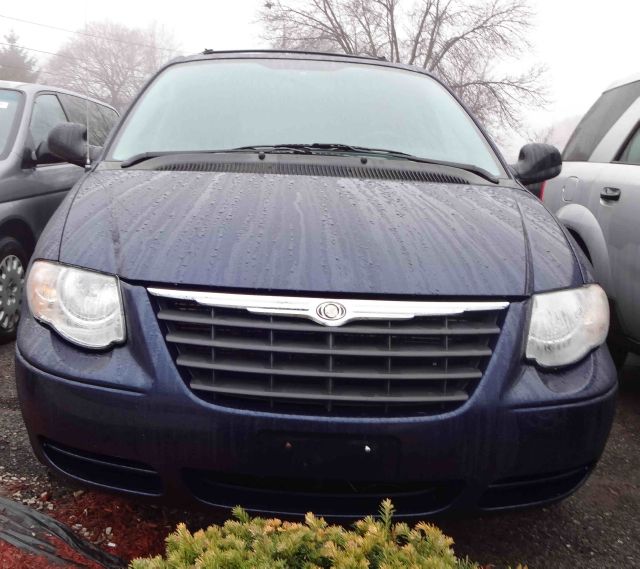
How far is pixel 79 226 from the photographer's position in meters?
2.18

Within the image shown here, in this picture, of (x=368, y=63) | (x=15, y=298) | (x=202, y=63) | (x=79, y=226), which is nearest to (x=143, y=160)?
(x=79, y=226)

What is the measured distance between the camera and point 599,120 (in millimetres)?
4590

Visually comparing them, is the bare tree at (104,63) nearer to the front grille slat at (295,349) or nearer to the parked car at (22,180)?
the parked car at (22,180)

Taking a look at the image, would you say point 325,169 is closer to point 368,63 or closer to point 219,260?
point 219,260

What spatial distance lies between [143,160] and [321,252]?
1.12m

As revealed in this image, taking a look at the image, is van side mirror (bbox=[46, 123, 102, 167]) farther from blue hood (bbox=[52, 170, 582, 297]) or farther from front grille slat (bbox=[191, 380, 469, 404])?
front grille slat (bbox=[191, 380, 469, 404])

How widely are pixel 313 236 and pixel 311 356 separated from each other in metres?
0.41

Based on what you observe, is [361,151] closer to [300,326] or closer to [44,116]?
[300,326]

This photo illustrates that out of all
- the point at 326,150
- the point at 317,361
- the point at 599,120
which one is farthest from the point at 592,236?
the point at 317,361

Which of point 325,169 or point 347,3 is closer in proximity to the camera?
point 325,169

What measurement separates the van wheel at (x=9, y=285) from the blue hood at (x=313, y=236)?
2196 millimetres

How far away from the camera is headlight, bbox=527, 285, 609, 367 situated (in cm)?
200

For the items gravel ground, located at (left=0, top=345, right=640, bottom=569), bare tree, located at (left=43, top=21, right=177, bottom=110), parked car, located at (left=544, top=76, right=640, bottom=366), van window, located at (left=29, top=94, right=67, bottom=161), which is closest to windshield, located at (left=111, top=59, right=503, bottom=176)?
parked car, located at (left=544, top=76, right=640, bottom=366)

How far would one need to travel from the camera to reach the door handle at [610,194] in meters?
3.76
